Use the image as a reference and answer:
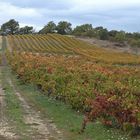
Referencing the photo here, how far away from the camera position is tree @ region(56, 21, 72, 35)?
155500mm

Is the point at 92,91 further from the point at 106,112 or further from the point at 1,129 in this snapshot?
the point at 1,129

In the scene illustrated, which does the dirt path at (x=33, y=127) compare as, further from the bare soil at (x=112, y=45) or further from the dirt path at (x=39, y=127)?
the bare soil at (x=112, y=45)

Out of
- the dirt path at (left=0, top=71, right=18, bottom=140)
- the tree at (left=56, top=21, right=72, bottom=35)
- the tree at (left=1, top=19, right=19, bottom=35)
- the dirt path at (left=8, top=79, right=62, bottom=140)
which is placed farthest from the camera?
the tree at (left=1, top=19, right=19, bottom=35)

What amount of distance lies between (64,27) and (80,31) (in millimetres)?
5015

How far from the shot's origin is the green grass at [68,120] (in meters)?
15.3

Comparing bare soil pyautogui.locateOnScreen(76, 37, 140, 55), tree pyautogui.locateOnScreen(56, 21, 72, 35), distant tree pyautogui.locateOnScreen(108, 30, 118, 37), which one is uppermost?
tree pyautogui.locateOnScreen(56, 21, 72, 35)

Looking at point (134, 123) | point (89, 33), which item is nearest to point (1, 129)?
point (134, 123)

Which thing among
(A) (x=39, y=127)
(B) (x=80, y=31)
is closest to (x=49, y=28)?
(B) (x=80, y=31)

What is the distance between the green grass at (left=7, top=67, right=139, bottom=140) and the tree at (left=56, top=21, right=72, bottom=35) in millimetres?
127458

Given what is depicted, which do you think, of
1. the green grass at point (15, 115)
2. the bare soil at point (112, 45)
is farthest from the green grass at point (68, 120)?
the bare soil at point (112, 45)

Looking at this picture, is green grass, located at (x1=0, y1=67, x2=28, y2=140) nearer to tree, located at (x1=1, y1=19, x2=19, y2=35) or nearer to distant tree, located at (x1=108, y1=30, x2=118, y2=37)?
distant tree, located at (x1=108, y1=30, x2=118, y2=37)

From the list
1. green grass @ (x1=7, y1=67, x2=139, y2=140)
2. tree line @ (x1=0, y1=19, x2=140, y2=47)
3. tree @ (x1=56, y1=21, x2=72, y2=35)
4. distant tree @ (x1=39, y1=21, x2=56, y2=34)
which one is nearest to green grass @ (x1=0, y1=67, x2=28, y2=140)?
green grass @ (x1=7, y1=67, x2=139, y2=140)

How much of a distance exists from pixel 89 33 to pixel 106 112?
124 m

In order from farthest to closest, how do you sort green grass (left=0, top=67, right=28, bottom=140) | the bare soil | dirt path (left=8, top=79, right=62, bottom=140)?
the bare soil < green grass (left=0, top=67, right=28, bottom=140) < dirt path (left=8, top=79, right=62, bottom=140)
